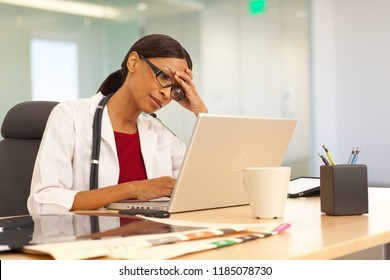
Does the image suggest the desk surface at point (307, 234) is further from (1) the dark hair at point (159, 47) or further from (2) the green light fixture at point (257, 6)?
(2) the green light fixture at point (257, 6)

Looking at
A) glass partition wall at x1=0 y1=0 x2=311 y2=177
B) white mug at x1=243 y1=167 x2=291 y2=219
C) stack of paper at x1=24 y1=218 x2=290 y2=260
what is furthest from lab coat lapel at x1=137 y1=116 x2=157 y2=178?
glass partition wall at x1=0 y1=0 x2=311 y2=177

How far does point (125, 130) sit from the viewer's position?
2.12 metres

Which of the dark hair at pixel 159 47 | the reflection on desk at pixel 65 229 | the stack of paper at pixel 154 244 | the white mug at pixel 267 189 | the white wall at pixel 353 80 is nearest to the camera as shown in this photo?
the stack of paper at pixel 154 244

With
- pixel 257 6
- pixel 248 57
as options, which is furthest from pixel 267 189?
pixel 257 6

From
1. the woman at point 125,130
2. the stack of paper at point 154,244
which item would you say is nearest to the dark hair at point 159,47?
the woman at point 125,130

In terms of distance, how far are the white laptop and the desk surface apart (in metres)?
0.04

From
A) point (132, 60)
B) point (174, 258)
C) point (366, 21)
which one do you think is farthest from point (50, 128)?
point (366, 21)

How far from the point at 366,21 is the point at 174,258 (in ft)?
22.5

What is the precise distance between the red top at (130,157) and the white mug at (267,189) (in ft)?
2.46

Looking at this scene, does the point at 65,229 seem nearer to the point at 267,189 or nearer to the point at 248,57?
the point at 267,189

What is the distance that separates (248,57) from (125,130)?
15.5ft

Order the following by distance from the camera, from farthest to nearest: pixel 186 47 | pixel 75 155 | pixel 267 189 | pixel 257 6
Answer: pixel 257 6, pixel 186 47, pixel 75 155, pixel 267 189

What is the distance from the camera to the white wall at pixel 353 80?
7.12 meters
